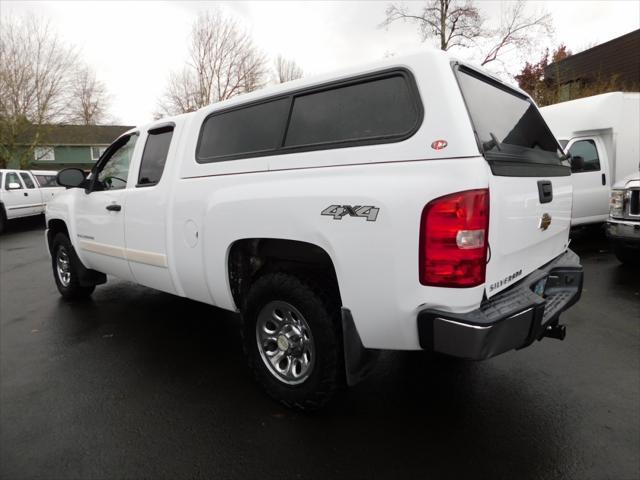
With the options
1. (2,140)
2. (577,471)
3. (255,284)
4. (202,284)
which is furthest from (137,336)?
(2,140)

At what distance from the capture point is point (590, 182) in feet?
24.7

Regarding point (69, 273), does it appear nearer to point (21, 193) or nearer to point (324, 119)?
point (324, 119)

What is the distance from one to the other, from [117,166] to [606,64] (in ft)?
79.8

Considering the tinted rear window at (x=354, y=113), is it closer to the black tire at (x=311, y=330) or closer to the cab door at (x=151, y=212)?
the black tire at (x=311, y=330)

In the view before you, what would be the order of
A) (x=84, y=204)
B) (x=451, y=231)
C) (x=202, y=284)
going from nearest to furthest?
(x=451, y=231)
(x=202, y=284)
(x=84, y=204)

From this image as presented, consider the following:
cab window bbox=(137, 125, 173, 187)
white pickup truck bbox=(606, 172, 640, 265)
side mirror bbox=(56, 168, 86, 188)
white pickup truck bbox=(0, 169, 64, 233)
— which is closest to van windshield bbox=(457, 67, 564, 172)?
cab window bbox=(137, 125, 173, 187)

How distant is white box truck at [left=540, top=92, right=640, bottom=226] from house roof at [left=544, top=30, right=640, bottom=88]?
12.1m

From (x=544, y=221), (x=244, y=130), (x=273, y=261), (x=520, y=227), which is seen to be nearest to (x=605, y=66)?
(x=544, y=221)

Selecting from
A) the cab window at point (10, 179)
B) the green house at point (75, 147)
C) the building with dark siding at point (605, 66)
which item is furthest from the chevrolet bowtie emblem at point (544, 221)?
the green house at point (75, 147)

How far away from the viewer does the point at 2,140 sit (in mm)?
23797

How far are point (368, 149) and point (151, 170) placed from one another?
2330 mm

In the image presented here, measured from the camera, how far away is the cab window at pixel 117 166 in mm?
4043

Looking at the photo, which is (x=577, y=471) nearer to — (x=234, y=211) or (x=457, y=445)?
(x=457, y=445)

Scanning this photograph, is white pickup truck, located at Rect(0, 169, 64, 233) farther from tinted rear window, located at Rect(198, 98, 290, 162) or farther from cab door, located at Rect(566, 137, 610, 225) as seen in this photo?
cab door, located at Rect(566, 137, 610, 225)
